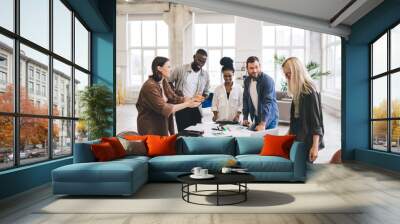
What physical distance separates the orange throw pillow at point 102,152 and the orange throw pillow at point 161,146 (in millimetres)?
1061

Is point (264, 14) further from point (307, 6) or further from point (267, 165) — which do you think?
point (267, 165)

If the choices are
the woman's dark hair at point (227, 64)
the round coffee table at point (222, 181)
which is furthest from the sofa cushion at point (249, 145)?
the woman's dark hair at point (227, 64)

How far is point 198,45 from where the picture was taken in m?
10.1

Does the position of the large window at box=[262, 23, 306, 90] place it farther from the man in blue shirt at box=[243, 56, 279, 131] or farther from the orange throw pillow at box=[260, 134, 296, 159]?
the orange throw pillow at box=[260, 134, 296, 159]

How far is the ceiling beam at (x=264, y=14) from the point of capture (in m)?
9.19

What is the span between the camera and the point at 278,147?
23.2ft

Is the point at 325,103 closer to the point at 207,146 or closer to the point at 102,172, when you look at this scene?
the point at 207,146

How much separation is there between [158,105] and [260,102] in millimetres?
2370

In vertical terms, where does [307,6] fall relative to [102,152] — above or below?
above

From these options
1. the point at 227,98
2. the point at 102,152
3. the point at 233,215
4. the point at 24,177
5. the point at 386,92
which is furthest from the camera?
the point at 227,98

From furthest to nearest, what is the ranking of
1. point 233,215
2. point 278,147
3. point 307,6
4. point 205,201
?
1. point 307,6
2. point 278,147
3. point 205,201
4. point 233,215

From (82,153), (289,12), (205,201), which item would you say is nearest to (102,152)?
(82,153)

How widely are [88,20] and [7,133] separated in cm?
392

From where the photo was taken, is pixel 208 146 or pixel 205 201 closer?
pixel 205 201
